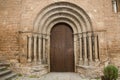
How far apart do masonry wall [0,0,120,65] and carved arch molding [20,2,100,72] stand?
251 mm

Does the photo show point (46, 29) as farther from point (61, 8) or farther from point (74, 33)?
point (74, 33)

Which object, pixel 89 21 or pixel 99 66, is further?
pixel 89 21

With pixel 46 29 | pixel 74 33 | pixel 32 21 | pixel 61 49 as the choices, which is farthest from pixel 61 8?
pixel 61 49

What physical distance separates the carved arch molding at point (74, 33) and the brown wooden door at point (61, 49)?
245 millimetres

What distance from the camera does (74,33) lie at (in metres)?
8.19

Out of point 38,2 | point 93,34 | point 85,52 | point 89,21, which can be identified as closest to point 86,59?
point 85,52

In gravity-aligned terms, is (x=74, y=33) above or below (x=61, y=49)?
above

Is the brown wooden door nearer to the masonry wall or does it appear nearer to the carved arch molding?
the carved arch molding

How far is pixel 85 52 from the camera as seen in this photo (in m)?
7.57

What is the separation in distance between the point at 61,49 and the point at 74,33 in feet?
3.36

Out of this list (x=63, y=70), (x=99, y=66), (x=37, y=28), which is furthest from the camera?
(x=63, y=70)

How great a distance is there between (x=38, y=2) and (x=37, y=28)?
1223mm

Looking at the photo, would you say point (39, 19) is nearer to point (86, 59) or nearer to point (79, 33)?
point (79, 33)

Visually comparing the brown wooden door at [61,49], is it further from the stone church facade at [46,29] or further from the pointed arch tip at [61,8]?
the pointed arch tip at [61,8]
